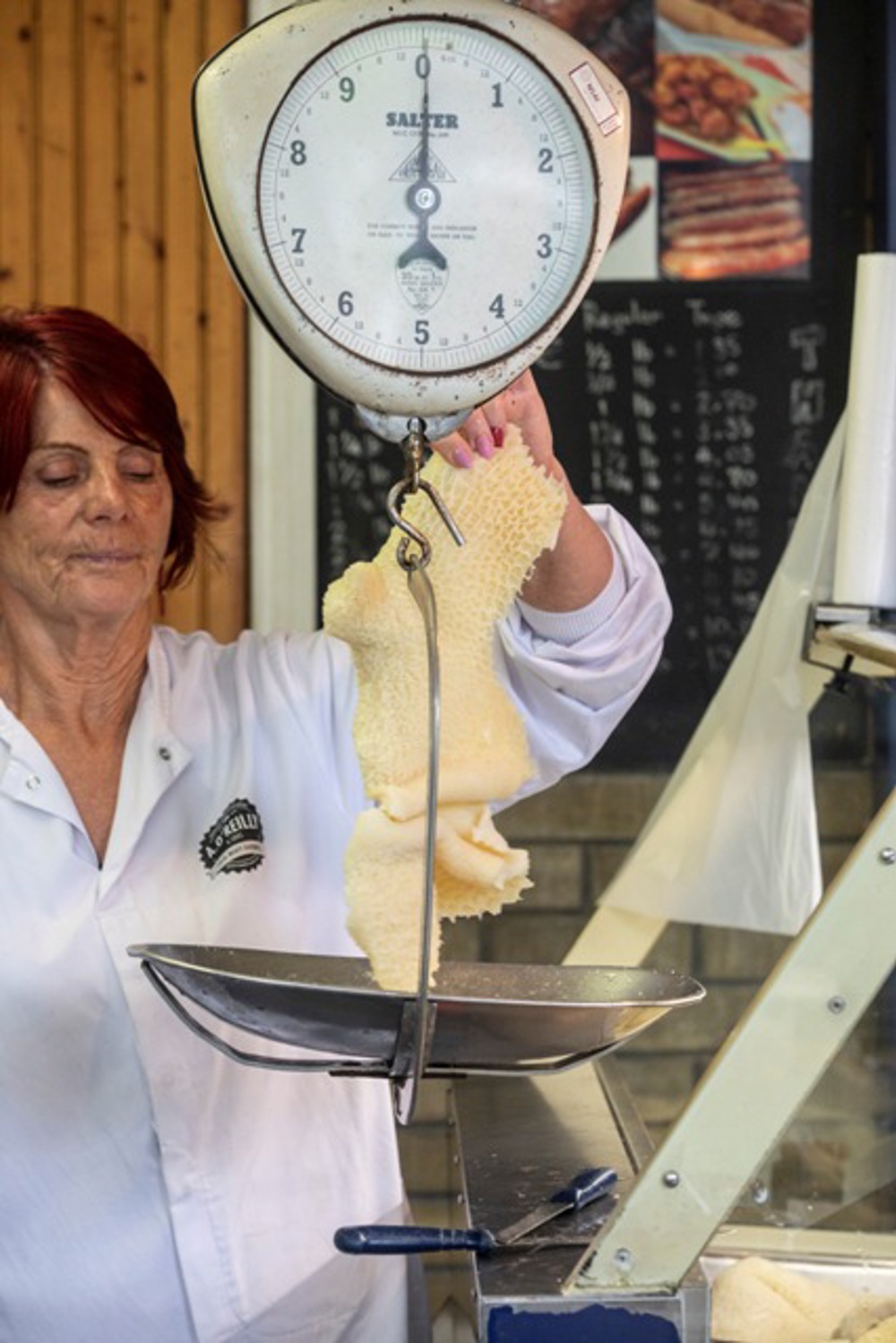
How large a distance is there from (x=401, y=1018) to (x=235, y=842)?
780 mm

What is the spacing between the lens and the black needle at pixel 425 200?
109 centimetres

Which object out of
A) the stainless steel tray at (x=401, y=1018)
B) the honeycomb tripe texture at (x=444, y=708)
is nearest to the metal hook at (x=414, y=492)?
the honeycomb tripe texture at (x=444, y=708)

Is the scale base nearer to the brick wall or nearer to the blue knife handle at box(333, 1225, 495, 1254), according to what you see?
the blue knife handle at box(333, 1225, 495, 1254)

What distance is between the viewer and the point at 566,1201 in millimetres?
1493

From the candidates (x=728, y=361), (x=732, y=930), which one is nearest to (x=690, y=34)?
(x=728, y=361)

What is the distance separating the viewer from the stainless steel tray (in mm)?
1120

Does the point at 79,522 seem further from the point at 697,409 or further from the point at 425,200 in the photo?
the point at 697,409

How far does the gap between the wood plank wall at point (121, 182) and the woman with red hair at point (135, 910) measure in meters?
1.54

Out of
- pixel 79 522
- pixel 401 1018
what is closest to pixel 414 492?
pixel 401 1018

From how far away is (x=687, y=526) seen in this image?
352 cm

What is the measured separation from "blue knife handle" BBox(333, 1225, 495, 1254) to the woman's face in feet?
2.21

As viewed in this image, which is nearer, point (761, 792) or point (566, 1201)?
point (566, 1201)

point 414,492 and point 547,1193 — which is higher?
point 414,492

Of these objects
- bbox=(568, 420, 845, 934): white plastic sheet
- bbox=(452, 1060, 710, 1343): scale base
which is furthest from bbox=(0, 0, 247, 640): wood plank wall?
bbox=(452, 1060, 710, 1343): scale base
